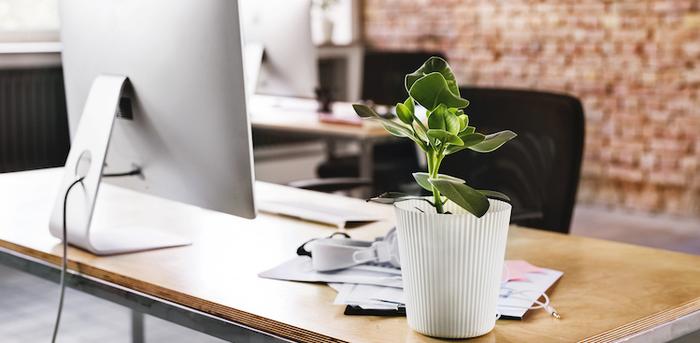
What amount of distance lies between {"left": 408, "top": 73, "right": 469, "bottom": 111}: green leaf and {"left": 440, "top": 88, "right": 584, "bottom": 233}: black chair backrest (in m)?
1.08

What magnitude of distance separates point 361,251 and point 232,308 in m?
0.27

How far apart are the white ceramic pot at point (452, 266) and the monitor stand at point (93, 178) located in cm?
68

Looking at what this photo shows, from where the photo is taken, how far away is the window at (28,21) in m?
4.84

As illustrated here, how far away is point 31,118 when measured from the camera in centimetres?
473

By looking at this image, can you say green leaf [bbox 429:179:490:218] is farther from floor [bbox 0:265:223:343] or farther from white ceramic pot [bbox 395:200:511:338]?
floor [bbox 0:265:223:343]

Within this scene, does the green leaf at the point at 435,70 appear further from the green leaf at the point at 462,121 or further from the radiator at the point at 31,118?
the radiator at the point at 31,118

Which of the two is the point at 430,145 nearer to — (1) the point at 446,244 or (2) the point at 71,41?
(1) the point at 446,244

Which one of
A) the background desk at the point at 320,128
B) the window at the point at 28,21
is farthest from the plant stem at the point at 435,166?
the window at the point at 28,21

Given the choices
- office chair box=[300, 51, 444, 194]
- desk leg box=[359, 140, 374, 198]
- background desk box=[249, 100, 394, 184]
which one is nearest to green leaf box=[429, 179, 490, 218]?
background desk box=[249, 100, 394, 184]

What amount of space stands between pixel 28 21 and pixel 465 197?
4.27 m

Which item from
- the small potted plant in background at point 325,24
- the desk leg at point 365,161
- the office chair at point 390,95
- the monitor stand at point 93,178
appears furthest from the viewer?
the small potted plant in background at point 325,24

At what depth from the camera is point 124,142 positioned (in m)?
1.80

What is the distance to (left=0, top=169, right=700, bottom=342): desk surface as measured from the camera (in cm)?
130

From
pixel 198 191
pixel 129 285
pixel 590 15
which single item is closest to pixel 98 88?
pixel 198 191
